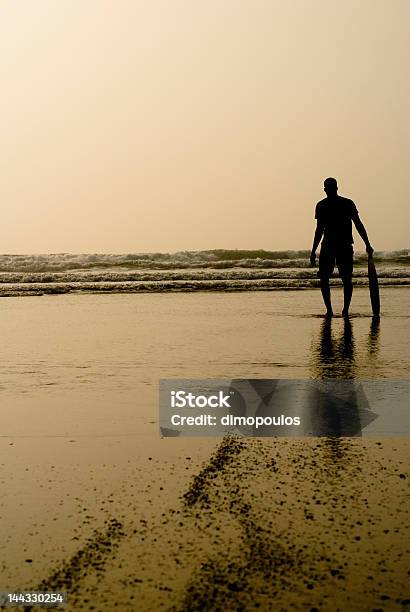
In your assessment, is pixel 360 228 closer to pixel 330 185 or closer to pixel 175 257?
pixel 330 185

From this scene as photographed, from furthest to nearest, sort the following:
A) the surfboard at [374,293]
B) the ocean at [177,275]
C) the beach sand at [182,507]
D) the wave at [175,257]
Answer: the wave at [175,257], the ocean at [177,275], the surfboard at [374,293], the beach sand at [182,507]

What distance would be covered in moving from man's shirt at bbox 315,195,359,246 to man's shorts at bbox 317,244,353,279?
92 millimetres

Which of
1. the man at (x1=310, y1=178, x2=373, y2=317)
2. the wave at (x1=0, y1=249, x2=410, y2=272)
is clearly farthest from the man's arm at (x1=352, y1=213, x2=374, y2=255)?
the wave at (x1=0, y1=249, x2=410, y2=272)

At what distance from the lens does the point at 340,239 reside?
38.0ft

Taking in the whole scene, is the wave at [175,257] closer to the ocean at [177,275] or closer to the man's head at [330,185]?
the ocean at [177,275]

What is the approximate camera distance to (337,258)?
1172cm

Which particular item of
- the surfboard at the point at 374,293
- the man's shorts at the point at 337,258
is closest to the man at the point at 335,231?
the man's shorts at the point at 337,258

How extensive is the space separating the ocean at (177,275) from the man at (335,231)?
8.65 metres

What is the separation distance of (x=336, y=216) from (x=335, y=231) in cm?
22

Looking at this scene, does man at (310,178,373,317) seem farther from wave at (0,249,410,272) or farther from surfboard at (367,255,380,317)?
wave at (0,249,410,272)

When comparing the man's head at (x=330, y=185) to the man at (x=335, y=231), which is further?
the man at (x=335, y=231)

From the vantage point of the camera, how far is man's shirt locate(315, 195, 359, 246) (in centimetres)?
1146

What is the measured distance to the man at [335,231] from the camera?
11453 millimetres

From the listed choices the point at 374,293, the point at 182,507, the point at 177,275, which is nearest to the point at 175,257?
the point at 177,275
